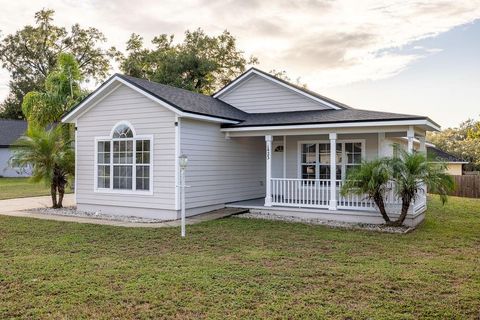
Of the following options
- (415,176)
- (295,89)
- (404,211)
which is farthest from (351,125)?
(295,89)

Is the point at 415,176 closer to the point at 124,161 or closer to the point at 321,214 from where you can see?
the point at 321,214

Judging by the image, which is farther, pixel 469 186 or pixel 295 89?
pixel 469 186

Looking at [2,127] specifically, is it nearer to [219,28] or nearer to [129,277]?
[219,28]

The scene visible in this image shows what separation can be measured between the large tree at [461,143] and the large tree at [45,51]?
38112 mm

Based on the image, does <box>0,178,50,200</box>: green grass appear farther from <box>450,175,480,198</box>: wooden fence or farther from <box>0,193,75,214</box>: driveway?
<box>450,175,480,198</box>: wooden fence

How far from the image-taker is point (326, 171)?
46.5 ft

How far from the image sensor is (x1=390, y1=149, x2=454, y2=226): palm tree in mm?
10203

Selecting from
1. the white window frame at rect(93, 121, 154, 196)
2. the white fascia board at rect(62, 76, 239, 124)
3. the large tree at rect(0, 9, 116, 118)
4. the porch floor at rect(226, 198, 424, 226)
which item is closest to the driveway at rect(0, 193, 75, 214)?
the white window frame at rect(93, 121, 154, 196)

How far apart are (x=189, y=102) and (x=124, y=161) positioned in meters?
2.80

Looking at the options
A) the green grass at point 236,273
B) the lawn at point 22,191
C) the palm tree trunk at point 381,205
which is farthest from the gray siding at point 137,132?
the palm tree trunk at point 381,205

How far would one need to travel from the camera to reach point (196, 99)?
14.3 meters

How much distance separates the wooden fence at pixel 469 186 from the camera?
23.2 m

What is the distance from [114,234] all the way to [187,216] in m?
2.86

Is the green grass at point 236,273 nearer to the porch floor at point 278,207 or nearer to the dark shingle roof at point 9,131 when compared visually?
the porch floor at point 278,207
